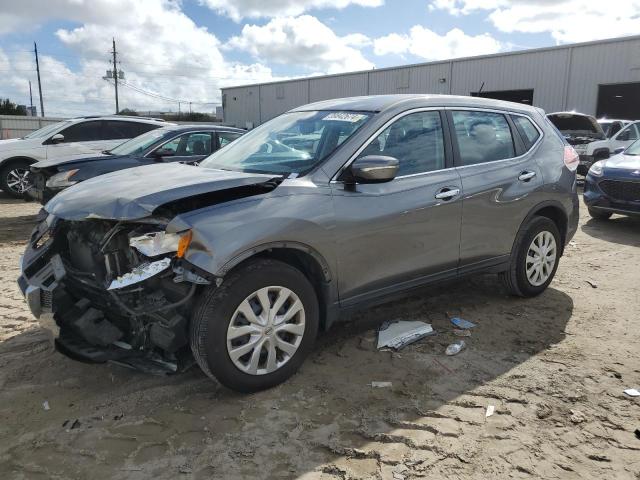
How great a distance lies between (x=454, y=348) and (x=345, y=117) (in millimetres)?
1892

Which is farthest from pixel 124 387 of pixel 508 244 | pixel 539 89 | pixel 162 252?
pixel 539 89

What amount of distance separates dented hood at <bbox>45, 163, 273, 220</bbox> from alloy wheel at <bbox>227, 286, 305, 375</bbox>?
2.25 ft

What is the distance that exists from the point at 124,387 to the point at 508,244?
10.8 feet

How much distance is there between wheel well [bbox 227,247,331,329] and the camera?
323 cm

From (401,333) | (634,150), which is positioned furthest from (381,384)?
(634,150)

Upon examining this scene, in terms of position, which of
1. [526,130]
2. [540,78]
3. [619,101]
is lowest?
[526,130]

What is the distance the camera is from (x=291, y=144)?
389 centimetres

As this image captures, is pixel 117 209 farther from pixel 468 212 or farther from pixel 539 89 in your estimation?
pixel 539 89

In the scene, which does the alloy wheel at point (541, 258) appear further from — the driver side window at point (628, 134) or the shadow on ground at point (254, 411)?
the driver side window at point (628, 134)

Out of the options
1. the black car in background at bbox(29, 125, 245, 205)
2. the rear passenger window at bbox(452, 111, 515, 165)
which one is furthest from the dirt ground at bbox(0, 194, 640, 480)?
the black car in background at bbox(29, 125, 245, 205)

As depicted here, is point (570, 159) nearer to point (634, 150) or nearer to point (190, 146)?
point (634, 150)

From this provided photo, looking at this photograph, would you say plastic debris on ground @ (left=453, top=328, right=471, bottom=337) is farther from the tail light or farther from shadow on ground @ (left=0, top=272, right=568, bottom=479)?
the tail light

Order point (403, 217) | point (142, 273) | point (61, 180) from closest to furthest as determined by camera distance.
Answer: point (142, 273), point (403, 217), point (61, 180)

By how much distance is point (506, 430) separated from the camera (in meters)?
2.89
